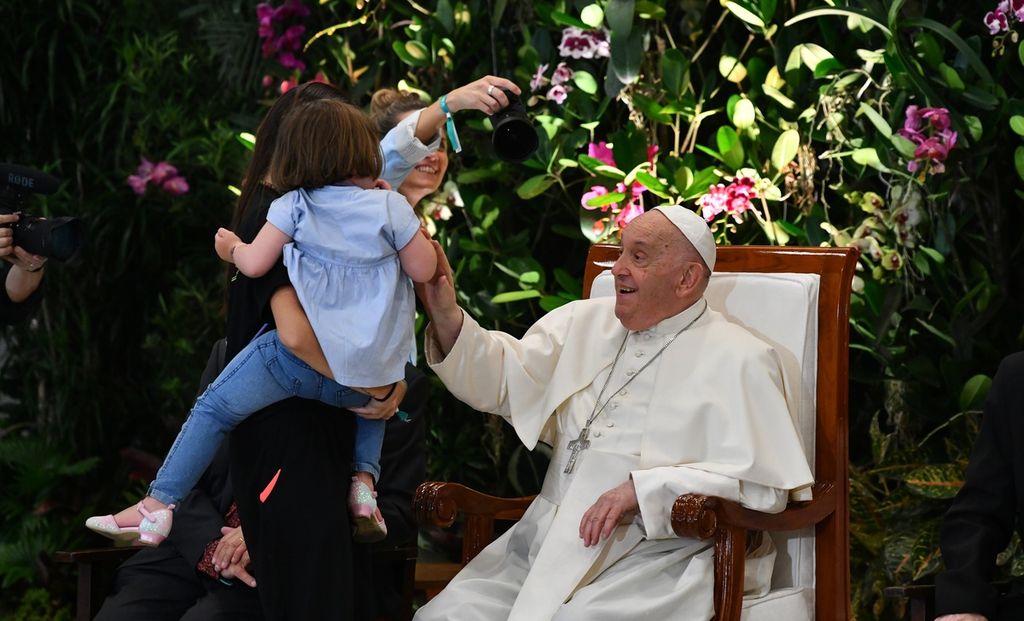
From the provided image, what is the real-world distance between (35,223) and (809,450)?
1.83 m

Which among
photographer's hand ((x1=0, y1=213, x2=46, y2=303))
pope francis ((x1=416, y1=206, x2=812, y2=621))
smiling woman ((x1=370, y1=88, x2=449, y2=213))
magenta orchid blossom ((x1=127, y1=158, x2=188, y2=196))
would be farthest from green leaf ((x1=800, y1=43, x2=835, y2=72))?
magenta orchid blossom ((x1=127, y1=158, x2=188, y2=196))

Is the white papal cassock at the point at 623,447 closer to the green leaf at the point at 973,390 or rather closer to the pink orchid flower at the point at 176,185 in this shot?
the green leaf at the point at 973,390

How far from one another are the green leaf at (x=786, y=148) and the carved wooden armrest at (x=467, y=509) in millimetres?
1210

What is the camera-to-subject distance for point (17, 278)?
3.08m

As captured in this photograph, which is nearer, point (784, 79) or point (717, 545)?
point (717, 545)

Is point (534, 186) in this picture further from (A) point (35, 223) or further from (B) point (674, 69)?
(A) point (35, 223)

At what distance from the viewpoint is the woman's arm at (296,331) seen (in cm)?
242

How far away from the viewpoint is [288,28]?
482 cm

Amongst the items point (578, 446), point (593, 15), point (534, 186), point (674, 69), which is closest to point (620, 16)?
point (593, 15)

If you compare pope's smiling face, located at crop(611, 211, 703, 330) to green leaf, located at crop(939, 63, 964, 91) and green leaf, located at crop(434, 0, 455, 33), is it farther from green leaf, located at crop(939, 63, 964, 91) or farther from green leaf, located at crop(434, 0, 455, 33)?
green leaf, located at crop(434, 0, 455, 33)

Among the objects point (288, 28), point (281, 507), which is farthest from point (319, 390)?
point (288, 28)

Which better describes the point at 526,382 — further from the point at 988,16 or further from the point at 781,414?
the point at 988,16

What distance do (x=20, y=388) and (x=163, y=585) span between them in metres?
2.80

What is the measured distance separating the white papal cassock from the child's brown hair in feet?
2.18
